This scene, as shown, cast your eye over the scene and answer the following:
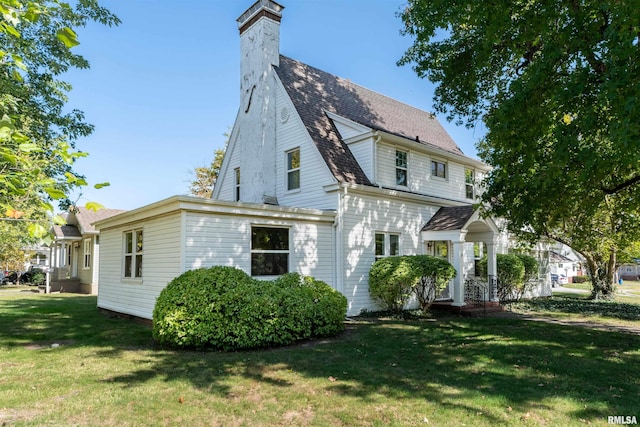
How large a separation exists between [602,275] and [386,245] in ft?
43.4

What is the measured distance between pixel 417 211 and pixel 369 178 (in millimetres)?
2569

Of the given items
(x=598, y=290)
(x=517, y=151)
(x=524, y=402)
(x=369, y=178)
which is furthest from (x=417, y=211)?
(x=598, y=290)

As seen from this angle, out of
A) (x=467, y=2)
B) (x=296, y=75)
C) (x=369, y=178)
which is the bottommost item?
(x=369, y=178)

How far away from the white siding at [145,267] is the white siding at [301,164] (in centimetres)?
483

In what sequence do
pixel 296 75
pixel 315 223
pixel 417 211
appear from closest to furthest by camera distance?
pixel 315 223 → pixel 417 211 → pixel 296 75

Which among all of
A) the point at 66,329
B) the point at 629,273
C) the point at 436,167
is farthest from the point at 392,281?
the point at 629,273

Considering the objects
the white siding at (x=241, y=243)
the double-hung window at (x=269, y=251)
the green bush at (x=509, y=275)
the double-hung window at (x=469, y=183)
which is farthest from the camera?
the double-hung window at (x=469, y=183)

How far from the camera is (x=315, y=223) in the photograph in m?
12.7

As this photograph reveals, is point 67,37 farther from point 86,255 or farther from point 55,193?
point 86,255

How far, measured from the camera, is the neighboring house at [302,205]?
1095 centimetres

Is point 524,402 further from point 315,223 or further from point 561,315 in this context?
point 561,315

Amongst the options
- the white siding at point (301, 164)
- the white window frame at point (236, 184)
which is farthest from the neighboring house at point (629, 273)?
the white siding at point (301, 164)

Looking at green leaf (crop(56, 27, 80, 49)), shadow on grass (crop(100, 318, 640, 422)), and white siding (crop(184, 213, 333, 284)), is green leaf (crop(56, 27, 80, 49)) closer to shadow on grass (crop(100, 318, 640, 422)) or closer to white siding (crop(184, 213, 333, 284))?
shadow on grass (crop(100, 318, 640, 422))

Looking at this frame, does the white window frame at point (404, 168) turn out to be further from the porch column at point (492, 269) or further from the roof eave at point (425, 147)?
the porch column at point (492, 269)
